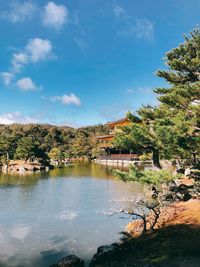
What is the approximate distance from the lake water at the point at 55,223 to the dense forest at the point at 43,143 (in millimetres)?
24305

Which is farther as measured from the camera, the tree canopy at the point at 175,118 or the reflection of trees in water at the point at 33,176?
the reflection of trees in water at the point at 33,176

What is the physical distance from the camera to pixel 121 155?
52906 mm

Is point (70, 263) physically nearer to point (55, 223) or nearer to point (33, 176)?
point (55, 223)

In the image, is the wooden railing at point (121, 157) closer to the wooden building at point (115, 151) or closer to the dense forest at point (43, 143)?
the wooden building at point (115, 151)

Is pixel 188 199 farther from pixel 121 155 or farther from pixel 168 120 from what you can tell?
pixel 121 155

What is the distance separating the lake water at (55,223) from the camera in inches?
483

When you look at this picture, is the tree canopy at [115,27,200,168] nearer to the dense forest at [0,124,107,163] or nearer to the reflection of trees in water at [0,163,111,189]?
the reflection of trees in water at [0,163,111,189]

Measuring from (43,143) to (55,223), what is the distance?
58.3 meters

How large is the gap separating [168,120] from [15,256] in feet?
25.3

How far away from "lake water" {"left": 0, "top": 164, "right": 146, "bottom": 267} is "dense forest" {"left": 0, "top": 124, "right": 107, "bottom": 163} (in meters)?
24.3

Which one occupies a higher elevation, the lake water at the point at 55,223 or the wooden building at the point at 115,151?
the wooden building at the point at 115,151

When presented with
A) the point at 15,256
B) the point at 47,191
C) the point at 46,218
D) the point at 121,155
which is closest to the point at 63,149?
the point at 121,155

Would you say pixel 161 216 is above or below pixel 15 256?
above

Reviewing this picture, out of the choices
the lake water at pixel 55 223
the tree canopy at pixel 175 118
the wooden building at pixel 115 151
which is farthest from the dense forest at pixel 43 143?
the tree canopy at pixel 175 118
